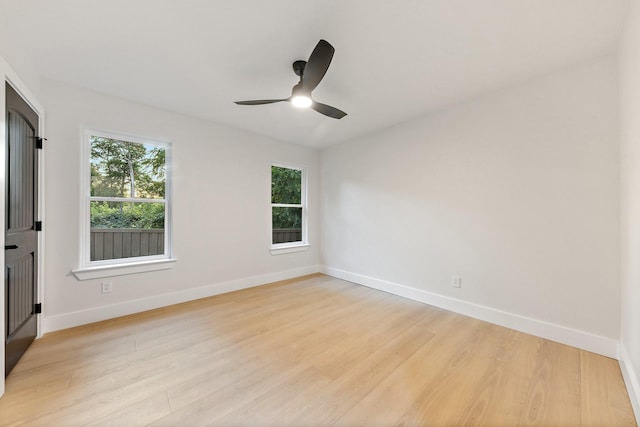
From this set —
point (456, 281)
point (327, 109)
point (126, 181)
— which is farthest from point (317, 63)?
point (456, 281)

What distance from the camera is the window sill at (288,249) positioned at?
14.0ft

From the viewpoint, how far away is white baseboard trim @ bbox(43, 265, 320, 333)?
2.53 meters

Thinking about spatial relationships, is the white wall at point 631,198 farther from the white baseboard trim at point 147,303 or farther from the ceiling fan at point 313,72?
the white baseboard trim at point 147,303

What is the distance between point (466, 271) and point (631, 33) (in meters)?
2.26

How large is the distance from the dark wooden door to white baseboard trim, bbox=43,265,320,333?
0.75 feet

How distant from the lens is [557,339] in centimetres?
236

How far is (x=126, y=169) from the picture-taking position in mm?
2994

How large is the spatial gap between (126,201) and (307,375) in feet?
8.84

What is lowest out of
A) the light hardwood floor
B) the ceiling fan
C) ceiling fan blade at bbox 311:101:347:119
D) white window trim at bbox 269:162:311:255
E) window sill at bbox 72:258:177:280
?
the light hardwood floor

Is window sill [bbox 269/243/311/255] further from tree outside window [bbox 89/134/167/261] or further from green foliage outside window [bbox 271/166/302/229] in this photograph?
tree outside window [bbox 89/134/167/261]

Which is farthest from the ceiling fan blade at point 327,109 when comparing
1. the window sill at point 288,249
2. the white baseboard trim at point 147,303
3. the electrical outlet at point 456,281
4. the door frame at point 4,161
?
the white baseboard trim at point 147,303

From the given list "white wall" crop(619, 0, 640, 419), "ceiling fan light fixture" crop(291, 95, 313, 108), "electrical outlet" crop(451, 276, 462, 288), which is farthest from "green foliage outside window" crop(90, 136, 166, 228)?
"white wall" crop(619, 0, 640, 419)

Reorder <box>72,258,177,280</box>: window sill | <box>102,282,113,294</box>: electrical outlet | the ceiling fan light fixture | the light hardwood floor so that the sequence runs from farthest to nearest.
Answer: <box>102,282,113,294</box>: electrical outlet → <box>72,258,177,280</box>: window sill → the ceiling fan light fixture → the light hardwood floor

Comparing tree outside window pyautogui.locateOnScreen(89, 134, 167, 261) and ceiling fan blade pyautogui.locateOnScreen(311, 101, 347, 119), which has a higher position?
ceiling fan blade pyautogui.locateOnScreen(311, 101, 347, 119)
